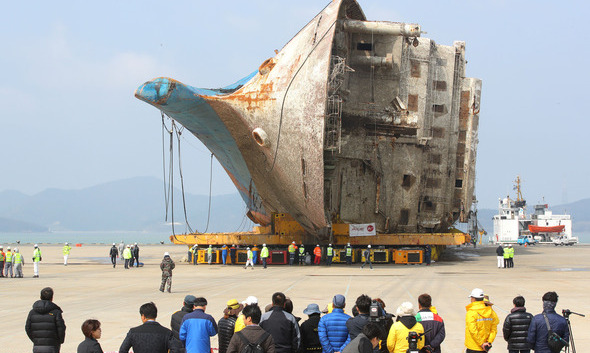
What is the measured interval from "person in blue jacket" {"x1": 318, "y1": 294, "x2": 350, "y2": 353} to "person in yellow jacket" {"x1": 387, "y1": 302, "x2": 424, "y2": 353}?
0.54 meters

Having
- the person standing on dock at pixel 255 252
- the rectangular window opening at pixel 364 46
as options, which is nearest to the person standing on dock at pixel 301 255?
the person standing on dock at pixel 255 252

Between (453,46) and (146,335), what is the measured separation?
93.6ft

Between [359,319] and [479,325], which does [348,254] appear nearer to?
[479,325]

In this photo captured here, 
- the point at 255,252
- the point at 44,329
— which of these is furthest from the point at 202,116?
the point at 44,329

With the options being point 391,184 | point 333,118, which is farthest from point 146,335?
point 391,184

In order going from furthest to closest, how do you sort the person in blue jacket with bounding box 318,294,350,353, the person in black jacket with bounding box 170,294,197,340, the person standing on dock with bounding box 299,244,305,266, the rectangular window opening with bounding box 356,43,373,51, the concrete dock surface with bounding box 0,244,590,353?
1. the person standing on dock with bounding box 299,244,305,266
2. the rectangular window opening with bounding box 356,43,373,51
3. the concrete dock surface with bounding box 0,244,590,353
4. the person in black jacket with bounding box 170,294,197,340
5. the person in blue jacket with bounding box 318,294,350,353

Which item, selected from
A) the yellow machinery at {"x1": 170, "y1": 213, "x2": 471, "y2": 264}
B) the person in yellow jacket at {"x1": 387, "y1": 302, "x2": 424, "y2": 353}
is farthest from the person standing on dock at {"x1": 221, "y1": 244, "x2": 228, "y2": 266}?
the person in yellow jacket at {"x1": 387, "y1": 302, "x2": 424, "y2": 353}

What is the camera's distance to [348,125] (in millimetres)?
30203

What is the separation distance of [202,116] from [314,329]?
2298cm

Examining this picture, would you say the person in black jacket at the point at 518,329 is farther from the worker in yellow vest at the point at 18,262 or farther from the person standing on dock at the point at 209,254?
the person standing on dock at the point at 209,254

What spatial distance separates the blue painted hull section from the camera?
2834 cm

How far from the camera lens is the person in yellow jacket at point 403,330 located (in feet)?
23.1

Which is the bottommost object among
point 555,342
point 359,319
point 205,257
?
point 205,257

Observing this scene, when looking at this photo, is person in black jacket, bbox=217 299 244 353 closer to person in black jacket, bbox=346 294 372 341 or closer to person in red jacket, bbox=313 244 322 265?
person in black jacket, bbox=346 294 372 341
